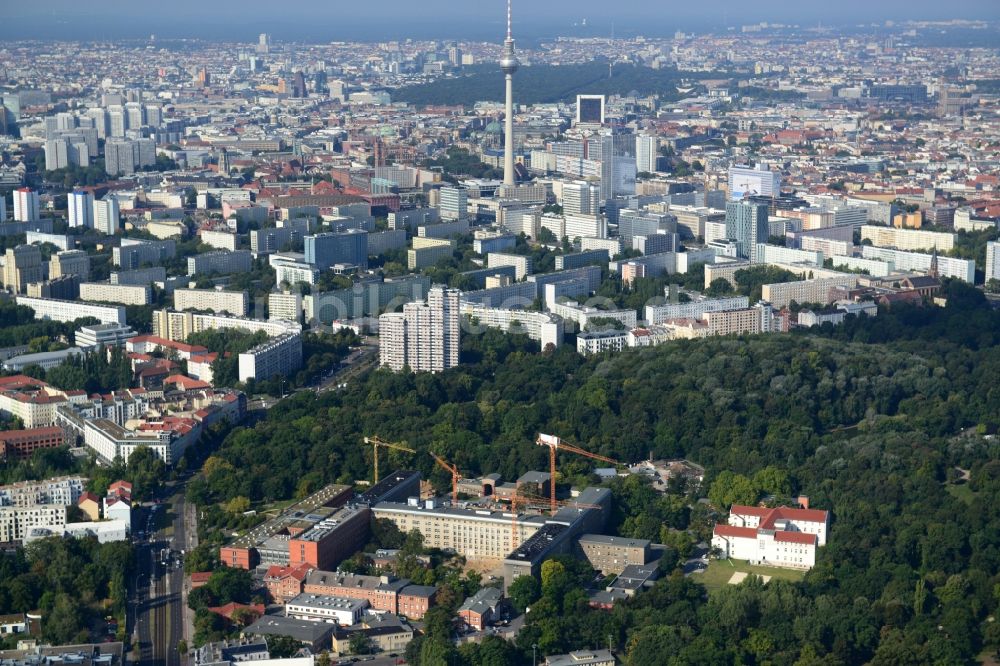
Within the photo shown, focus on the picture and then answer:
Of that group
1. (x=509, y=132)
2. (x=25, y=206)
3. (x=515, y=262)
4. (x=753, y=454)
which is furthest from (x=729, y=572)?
(x=509, y=132)

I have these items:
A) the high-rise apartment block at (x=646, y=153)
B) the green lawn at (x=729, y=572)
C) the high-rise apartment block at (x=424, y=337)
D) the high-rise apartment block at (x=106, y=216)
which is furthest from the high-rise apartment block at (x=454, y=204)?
the green lawn at (x=729, y=572)

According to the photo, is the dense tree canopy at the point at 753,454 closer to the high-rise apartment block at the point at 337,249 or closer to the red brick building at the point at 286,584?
the red brick building at the point at 286,584

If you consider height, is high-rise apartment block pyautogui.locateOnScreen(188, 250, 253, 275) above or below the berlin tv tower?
below

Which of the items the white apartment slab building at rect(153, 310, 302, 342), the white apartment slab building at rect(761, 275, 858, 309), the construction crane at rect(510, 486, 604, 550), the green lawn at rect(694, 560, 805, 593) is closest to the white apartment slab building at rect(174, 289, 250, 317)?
the white apartment slab building at rect(153, 310, 302, 342)

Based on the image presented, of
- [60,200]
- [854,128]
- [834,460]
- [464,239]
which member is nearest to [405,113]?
[854,128]

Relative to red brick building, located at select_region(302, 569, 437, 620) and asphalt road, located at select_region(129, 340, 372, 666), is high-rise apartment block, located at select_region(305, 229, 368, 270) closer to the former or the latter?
asphalt road, located at select_region(129, 340, 372, 666)
